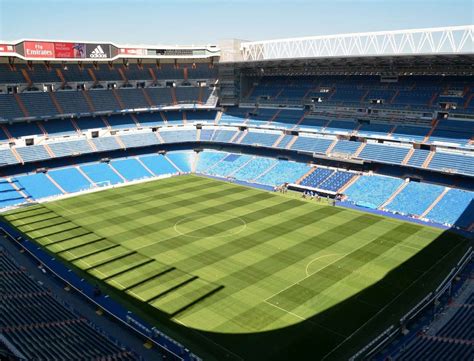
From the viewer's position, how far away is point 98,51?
6194 centimetres

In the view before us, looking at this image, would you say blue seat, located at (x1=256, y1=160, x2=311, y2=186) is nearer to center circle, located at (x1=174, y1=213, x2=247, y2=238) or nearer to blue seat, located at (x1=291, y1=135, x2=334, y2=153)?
blue seat, located at (x1=291, y1=135, x2=334, y2=153)

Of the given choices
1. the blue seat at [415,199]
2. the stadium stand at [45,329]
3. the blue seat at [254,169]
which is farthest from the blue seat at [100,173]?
the blue seat at [415,199]

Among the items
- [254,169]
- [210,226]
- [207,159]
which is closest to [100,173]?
[207,159]

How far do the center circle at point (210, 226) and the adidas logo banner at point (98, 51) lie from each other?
3232 centimetres

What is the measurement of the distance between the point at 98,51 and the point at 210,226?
118 ft

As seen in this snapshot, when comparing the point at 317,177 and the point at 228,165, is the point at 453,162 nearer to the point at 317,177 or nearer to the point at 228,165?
the point at 317,177

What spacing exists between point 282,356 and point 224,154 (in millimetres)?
46221

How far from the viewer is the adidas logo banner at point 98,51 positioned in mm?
61094

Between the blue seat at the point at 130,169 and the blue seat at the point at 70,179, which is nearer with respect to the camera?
the blue seat at the point at 70,179

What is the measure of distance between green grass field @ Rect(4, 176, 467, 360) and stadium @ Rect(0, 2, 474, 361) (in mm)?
167

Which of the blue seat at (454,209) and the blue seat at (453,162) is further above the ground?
the blue seat at (453,162)

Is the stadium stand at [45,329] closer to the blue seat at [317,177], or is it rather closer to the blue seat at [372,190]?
the blue seat at [372,190]

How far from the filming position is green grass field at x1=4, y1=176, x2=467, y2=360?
24.9m

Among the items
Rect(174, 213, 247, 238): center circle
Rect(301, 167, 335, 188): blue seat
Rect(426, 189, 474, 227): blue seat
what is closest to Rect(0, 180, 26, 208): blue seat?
Rect(174, 213, 247, 238): center circle
